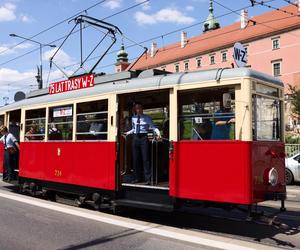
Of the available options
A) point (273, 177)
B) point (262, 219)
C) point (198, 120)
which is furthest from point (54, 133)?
point (262, 219)

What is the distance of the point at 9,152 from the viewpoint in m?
13.2

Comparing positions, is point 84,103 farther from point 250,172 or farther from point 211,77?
point 250,172

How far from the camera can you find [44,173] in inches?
451

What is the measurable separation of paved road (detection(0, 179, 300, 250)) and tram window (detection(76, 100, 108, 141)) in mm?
1593

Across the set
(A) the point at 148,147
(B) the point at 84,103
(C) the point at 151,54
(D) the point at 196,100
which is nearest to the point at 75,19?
(B) the point at 84,103

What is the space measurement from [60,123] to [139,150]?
263cm

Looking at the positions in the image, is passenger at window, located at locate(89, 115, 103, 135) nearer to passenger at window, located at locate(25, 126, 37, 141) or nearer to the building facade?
passenger at window, located at locate(25, 126, 37, 141)

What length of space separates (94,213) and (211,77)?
3794 mm

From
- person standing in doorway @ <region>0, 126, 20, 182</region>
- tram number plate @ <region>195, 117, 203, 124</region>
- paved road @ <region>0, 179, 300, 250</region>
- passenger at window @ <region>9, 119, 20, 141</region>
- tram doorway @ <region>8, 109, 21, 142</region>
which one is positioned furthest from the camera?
passenger at window @ <region>9, 119, 20, 141</region>

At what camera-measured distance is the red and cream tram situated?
7367 millimetres

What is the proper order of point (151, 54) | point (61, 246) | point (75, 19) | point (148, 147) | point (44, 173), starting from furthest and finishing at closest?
point (151, 54), point (75, 19), point (44, 173), point (148, 147), point (61, 246)

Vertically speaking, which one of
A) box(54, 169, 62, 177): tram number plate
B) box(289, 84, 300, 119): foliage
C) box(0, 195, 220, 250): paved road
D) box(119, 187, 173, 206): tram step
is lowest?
box(0, 195, 220, 250): paved road

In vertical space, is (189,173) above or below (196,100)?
below

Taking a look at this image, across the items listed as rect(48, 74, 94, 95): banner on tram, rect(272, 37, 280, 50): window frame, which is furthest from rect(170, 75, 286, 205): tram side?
rect(272, 37, 280, 50): window frame
